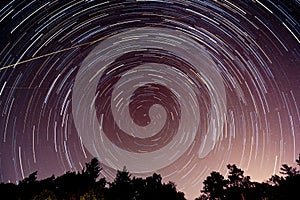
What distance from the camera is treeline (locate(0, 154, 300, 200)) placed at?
34156 mm

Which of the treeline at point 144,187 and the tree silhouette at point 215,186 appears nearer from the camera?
the treeline at point 144,187

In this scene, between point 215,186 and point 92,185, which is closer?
point 92,185

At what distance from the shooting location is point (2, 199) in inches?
1407

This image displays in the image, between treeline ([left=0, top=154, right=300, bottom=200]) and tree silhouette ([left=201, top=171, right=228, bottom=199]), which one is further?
tree silhouette ([left=201, top=171, right=228, bottom=199])

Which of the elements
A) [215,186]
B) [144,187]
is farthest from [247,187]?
[144,187]

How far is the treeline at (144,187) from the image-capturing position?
34.2m

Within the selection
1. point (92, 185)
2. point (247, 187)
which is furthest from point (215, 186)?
point (92, 185)

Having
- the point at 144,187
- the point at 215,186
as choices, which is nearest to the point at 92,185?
the point at 144,187

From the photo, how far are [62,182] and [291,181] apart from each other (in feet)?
126

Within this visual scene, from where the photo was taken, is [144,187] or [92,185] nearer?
[92,185]

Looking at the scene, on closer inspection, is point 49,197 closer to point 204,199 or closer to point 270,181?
point 204,199

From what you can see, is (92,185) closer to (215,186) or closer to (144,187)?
(144,187)

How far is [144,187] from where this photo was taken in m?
46.7

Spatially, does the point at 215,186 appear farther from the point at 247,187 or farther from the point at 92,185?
the point at 92,185
